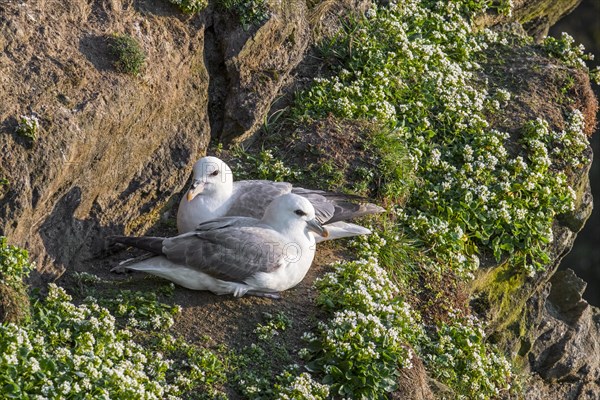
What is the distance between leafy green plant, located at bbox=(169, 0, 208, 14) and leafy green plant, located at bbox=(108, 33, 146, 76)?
646 mm

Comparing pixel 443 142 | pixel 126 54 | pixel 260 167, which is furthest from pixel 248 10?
pixel 443 142

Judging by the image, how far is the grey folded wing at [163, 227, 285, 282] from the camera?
668 centimetres

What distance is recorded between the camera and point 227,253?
6715 mm

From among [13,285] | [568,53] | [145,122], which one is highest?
[568,53]

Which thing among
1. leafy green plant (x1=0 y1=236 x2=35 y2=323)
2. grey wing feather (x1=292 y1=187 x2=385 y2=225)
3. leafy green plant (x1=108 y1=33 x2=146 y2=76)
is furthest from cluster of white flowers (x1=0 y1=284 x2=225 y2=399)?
grey wing feather (x1=292 y1=187 x2=385 y2=225)

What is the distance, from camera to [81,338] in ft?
18.6

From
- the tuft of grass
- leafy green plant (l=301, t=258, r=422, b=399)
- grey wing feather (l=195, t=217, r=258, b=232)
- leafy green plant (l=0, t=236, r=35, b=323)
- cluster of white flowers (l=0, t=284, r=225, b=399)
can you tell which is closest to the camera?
cluster of white flowers (l=0, t=284, r=225, b=399)

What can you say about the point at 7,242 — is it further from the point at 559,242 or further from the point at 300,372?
the point at 559,242

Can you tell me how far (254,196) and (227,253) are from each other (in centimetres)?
88

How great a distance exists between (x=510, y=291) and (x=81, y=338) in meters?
4.42

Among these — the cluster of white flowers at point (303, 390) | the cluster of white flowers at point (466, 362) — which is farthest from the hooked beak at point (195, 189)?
the cluster of white flowers at point (466, 362)

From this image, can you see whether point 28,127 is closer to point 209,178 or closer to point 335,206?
point 209,178

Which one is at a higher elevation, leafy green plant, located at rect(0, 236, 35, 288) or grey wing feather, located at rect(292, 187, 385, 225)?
grey wing feather, located at rect(292, 187, 385, 225)

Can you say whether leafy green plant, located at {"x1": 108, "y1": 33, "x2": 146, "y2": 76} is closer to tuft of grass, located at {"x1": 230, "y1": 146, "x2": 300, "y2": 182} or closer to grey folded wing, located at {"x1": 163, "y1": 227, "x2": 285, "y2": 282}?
grey folded wing, located at {"x1": 163, "y1": 227, "x2": 285, "y2": 282}
